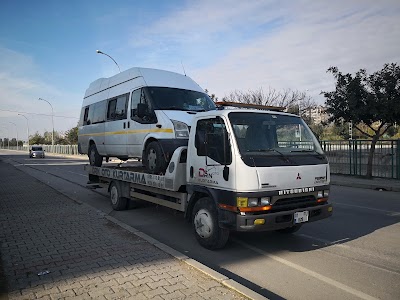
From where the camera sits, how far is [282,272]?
4.60m

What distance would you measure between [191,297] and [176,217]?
4.39 metres

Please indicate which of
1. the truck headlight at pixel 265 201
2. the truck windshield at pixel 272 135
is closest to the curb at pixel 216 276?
the truck headlight at pixel 265 201

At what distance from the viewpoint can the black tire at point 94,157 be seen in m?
10.7

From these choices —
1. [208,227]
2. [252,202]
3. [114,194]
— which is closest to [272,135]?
[252,202]

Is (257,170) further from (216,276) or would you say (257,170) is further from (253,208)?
(216,276)

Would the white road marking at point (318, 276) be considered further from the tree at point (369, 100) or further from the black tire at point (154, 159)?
the tree at point (369, 100)

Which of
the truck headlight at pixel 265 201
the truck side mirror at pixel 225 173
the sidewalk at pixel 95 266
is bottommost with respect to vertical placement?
the sidewalk at pixel 95 266

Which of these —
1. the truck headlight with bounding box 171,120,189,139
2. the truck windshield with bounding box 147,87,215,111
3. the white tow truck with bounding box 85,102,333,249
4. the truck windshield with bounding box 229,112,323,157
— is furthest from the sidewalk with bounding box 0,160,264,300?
the truck windshield with bounding box 147,87,215,111

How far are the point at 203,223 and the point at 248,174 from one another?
127 centimetres

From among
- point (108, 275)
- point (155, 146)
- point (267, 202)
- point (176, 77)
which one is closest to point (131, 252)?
point (108, 275)

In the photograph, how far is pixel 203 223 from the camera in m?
5.43

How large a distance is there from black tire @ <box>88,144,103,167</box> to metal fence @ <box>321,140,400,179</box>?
9.45 m

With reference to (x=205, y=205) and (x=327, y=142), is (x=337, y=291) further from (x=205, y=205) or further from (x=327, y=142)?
(x=327, y=142)

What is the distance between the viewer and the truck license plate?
497 centimetres
